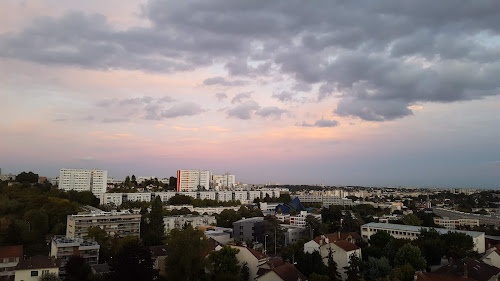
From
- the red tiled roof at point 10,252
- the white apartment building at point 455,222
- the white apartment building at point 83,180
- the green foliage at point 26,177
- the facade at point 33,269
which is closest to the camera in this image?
the facade at point 33,269

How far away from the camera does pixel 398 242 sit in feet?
99.5

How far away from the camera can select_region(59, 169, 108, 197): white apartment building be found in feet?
303

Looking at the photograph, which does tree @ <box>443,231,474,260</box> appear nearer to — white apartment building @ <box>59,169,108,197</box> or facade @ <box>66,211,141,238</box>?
facade @ <box>66,211,141,238</box>

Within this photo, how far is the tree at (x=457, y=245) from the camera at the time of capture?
27.8 meters

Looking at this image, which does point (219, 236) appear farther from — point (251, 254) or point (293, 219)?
point (293, 219)

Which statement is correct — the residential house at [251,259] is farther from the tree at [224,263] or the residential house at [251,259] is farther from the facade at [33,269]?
the facade at [33,269]

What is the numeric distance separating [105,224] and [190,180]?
74834 mm

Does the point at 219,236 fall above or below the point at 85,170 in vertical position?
below

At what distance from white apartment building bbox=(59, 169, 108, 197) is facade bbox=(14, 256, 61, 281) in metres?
71.0

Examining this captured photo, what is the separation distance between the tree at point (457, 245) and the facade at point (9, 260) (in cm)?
3593

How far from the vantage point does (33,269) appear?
23750 millimetres

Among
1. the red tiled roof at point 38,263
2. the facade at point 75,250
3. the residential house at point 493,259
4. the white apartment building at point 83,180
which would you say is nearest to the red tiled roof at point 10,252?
the facade at point 75,250

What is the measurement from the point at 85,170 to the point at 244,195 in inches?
1876

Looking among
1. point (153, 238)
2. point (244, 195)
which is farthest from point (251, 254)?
point (244, 195)
